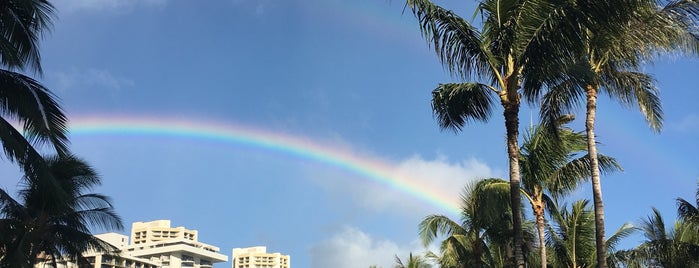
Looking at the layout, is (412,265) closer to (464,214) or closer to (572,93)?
(464,214)

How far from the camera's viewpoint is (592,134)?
16297 mm

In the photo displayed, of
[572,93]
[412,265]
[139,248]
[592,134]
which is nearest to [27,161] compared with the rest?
[572,93]

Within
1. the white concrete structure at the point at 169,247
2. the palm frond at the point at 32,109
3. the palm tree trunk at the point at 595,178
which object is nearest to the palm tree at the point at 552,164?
the palm tree trunk at the point at 595,178

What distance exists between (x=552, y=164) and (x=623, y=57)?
4.44 meters

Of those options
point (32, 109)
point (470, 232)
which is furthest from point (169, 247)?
point (32, 109)

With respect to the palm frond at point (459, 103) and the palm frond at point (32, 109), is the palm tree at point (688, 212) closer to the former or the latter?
the palm frond at point (459, 103)

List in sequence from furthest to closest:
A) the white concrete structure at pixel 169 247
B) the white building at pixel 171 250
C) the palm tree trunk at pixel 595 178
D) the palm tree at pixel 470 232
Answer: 1. the white concrete structure at pixel 169 247
2. the white building at pixel 171 250
3. the palm tree at pixel 470 232
4. the palm tree trunk at pixel 595 178

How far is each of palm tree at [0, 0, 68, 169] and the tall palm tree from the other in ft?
30.8

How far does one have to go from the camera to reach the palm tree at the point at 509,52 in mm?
11898

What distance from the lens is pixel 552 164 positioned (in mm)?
19000

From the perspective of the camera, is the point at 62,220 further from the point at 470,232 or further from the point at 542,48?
the point at 542,48

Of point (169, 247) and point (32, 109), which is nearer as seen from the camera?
point (32, 109)

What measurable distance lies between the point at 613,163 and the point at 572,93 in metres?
6.34

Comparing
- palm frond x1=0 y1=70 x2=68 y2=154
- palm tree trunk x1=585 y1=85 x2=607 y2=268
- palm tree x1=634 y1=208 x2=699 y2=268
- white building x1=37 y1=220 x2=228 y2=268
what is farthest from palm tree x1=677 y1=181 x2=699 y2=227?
white building x1=37 y1=220 x2=228 y2=268
